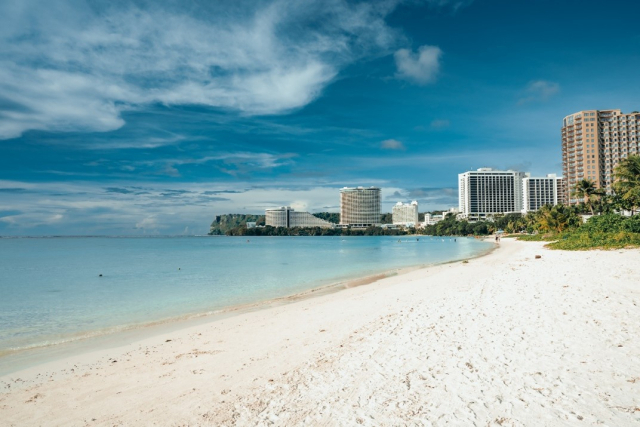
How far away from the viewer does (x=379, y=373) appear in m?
5.84

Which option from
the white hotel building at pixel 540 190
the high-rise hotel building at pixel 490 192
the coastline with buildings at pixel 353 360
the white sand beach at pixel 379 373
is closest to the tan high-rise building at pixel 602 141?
the white hotel building at pixel 540 190

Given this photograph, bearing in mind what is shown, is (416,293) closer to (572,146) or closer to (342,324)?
(342,324)

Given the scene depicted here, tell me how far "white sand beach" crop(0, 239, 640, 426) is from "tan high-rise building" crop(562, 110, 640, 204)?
404 ft

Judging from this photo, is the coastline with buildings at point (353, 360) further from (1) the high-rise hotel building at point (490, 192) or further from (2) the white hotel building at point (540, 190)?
(2) the white hotel building at point (540, 190)

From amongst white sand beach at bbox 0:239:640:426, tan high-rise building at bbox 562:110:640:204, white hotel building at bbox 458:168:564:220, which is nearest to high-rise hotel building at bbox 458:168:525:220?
white hotel building at bbox 458:168:564:220

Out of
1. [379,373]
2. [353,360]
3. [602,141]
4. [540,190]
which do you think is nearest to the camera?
[379,373]

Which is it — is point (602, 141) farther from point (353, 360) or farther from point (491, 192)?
point (353, 360)

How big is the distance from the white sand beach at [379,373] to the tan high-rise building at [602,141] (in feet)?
404

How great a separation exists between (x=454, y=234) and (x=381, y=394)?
171 meters

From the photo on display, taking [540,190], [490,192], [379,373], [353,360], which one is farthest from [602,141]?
[379,373]

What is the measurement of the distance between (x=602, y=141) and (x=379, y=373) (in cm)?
13827

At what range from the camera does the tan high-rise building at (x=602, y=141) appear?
110 m

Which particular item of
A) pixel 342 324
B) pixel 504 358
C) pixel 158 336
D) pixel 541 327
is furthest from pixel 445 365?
pixel 158 336

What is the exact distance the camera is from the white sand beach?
4.57m
